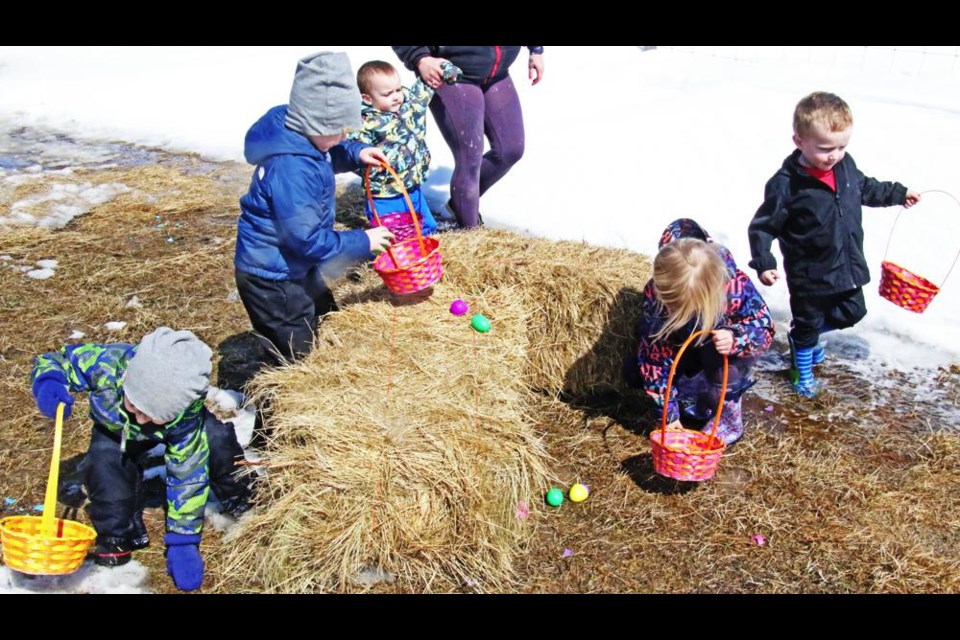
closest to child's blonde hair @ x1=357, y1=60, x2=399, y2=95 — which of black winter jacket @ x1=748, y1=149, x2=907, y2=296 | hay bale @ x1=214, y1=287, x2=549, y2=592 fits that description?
hay bale @ x1=214, y1=287, x2=549, y2=592

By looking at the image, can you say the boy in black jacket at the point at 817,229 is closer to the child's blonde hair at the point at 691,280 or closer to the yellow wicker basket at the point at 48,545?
the child's blonde hair at the point at 691,280

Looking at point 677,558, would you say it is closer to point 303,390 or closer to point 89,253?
point 303,390

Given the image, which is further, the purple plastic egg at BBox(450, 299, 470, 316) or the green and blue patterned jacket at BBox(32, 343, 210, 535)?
the purple plastic egg at BBox(450, 299, 470, 316)

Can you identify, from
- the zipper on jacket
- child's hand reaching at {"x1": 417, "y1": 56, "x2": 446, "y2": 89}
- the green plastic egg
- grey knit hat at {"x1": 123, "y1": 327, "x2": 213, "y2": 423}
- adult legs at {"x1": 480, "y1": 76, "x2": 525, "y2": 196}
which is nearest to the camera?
grey knit hat at {"x1": 123, "y1": 327, "x2": 213, "y2": 423}

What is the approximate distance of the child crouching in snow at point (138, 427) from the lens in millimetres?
3404

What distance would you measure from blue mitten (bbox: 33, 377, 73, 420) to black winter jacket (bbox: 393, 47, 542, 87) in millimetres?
3431

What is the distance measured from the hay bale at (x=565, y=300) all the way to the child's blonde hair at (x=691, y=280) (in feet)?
2.67

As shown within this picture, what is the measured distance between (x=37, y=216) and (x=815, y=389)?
6789 millimetres

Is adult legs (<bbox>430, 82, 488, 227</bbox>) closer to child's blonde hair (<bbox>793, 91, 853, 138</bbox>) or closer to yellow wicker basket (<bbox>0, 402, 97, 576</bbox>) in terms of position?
child's blonde hair (<bbox>793, 91, 853, 138</bbox>)

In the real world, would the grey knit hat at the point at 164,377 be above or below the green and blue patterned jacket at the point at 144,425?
above

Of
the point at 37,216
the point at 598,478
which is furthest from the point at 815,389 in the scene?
the point at 37,216

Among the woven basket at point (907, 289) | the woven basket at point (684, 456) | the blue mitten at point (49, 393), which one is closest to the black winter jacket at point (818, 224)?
the woven basket at point (907, 289)

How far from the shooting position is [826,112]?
4.33m

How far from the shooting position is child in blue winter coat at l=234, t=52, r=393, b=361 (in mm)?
4070
